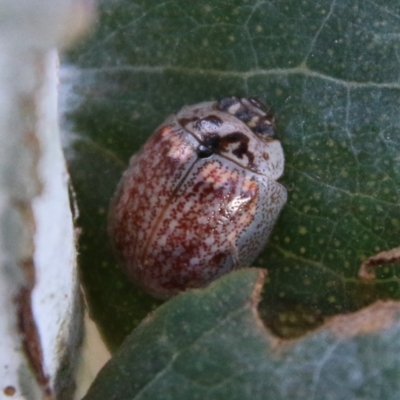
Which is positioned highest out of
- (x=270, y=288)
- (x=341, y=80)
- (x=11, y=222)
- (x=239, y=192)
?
(x=11, y=222)

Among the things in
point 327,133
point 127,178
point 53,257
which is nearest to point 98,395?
point 53,257

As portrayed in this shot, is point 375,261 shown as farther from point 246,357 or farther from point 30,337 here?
point 30,337

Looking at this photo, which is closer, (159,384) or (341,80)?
(159,384)

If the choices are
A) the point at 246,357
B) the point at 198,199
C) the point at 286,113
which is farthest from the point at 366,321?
the point at 286,113

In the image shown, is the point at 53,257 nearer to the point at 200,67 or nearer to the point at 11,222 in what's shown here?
the point at 11,222

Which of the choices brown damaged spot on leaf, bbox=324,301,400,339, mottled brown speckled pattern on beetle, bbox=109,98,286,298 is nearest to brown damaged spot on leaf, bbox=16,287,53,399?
mottled brown speckled pattern on beetle, bbox=109,98,286,298

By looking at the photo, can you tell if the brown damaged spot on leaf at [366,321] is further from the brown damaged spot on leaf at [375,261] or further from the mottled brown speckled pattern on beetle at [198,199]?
the mottled brown speckled pattern on beetle at [198,199]

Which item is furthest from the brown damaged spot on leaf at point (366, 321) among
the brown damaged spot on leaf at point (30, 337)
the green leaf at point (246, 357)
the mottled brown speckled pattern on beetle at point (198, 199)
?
the brown damaged spot on leaf at point (30, 337)

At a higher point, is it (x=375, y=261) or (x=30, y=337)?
(x=30, y=337)
